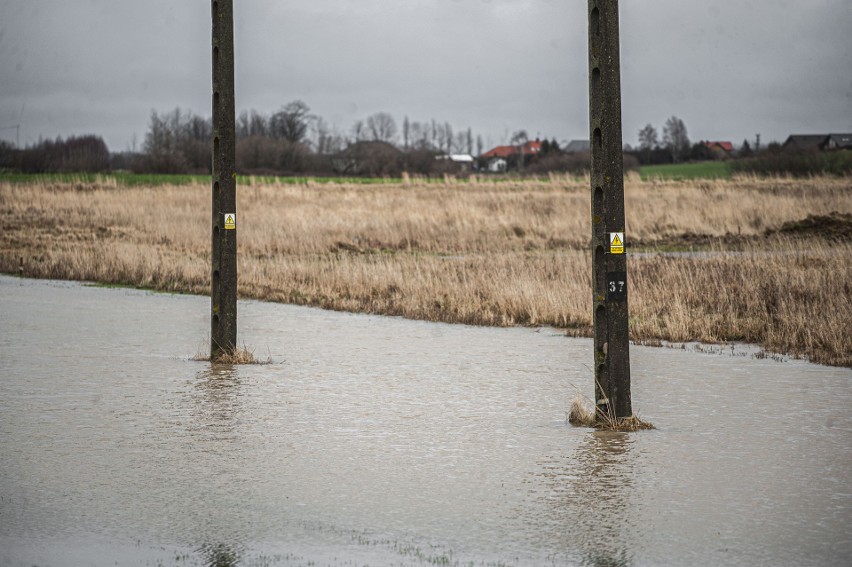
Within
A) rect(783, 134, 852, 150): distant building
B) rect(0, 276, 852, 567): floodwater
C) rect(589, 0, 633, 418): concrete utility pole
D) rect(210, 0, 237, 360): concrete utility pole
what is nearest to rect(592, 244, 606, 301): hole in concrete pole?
rect(589, 0, 633, 418): concrete utility pole

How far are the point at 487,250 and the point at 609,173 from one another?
22.9m

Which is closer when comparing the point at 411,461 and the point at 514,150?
the point at 411,461

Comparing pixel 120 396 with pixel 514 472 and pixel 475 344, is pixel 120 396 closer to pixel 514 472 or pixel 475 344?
pixel 514 472

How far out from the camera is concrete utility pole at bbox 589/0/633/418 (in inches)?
349

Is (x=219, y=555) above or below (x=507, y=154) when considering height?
below

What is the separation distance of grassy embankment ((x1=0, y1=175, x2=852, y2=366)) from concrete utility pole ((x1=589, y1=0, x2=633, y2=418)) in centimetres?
508

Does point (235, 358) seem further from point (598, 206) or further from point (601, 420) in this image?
point (598, 206)

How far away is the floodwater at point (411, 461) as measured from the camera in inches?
232

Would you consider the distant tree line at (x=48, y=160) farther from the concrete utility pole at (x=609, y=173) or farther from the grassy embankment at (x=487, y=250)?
the concrete utility pole at (x=609, y=173)

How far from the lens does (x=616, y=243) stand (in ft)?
29.1

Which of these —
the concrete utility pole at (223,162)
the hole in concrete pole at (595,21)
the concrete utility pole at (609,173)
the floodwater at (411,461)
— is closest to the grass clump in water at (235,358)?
the floodwater at (411,461)

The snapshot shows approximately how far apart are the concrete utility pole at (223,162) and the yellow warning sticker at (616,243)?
17.1ft

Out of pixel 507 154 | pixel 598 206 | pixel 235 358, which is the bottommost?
pixel 235 358

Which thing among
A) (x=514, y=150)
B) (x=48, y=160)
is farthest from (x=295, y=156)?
(x=514, y=150)
